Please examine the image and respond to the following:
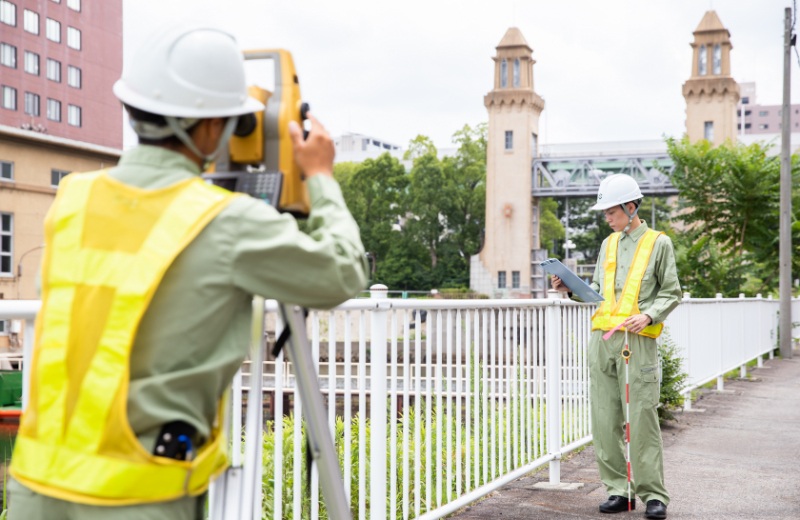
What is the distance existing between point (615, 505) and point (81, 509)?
5.00 metres

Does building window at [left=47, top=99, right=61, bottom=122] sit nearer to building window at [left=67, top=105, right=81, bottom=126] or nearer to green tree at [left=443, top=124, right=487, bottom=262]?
building window at [left=67, top=105, right=81, bottom=126]

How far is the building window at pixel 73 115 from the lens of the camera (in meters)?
69.7

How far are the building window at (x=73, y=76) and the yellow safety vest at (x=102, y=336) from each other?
7147 centimetres

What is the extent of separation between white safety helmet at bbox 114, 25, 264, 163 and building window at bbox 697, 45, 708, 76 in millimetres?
70012

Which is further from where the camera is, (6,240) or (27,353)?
(6,240)

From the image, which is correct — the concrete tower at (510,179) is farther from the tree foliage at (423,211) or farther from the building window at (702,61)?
the building window at (702,61)

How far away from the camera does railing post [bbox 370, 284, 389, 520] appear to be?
4965 millimetres

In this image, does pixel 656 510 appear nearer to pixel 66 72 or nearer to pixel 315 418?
pixel 315 418

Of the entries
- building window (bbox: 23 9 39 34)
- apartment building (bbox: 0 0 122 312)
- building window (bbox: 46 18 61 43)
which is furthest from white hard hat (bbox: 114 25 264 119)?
building window (bbox: 46 18 61 43)

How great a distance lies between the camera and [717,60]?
224 feet

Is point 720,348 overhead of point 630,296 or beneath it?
beneath

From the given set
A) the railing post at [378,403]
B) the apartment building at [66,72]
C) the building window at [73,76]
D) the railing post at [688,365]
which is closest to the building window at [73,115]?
the apartment building at [66,72]

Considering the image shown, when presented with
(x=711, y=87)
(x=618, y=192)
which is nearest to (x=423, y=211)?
(x=711, y=87)

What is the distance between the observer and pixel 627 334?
6.64 metres
